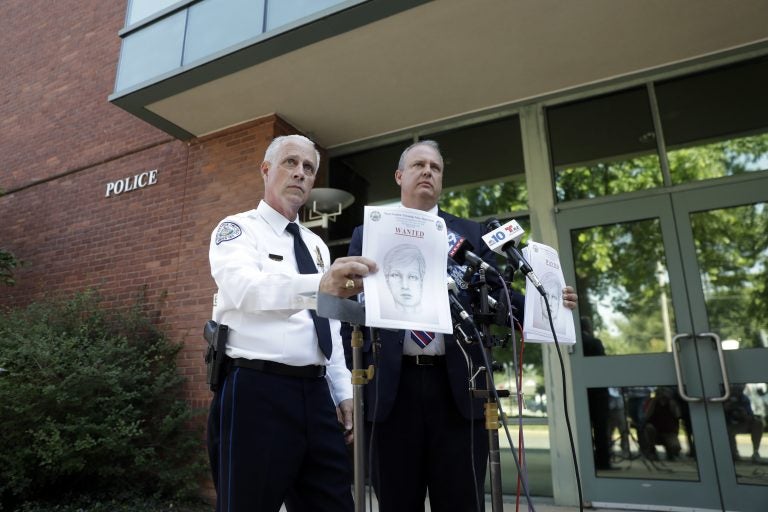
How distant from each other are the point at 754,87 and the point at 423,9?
3071 millimetres

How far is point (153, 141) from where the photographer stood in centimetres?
655

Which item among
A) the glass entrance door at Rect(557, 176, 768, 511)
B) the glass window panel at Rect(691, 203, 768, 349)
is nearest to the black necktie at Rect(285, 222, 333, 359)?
the glass entrance door at Rect(557, 176, 768, 511)

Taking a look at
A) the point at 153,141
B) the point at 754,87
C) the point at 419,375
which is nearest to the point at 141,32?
the point at 153,141

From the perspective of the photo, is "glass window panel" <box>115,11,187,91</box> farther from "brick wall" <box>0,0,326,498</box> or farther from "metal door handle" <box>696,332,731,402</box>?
"metal door handle" <box>696,332,731,402</box>

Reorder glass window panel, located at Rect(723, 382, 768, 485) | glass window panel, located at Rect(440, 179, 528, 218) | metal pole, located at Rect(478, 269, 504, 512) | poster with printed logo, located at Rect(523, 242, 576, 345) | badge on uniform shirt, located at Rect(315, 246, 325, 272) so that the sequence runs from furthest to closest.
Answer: glass window panel, located at Rect(440, 179, 528, 218)
glass window panel, located at Rect(723, 382, 768, 485)
badge on uniform shirt, located at Rect(315, 246, 325, 272)
poster with printed logo, located at Rect(523, 242, 576, 345)
metal pole, located at Rect(478, 269, 504, 512)

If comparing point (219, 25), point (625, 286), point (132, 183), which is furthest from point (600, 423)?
point (132, 183)

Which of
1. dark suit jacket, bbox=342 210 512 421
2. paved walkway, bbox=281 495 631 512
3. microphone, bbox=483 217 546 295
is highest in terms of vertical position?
microphone, bbox=483 217 546 295

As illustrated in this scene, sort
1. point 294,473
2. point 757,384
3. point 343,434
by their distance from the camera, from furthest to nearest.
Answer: point 757,384 → point 343,434 → point 294,473

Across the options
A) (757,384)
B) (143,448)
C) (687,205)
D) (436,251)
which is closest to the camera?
(436,251)

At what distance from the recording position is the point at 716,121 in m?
4.67

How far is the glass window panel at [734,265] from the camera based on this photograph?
13.9 ft

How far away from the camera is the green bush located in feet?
14.0

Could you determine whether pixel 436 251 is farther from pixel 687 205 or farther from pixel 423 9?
pixel 687 205

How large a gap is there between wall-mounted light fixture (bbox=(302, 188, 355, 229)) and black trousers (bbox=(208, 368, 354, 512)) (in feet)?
12.9
